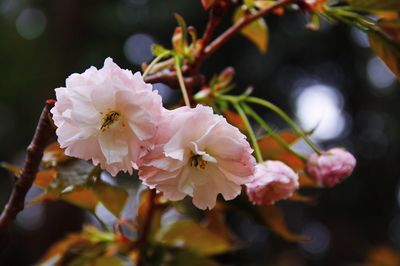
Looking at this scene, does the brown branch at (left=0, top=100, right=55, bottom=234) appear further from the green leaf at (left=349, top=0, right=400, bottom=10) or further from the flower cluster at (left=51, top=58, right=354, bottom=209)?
the green leaf at (left=349, top=0, right=400, bottom=10)

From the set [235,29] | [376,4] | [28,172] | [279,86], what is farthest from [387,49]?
[279,86]

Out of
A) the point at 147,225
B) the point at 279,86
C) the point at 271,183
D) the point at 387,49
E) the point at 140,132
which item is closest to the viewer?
the point at 140,132

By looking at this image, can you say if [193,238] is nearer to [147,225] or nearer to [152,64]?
[147,225]

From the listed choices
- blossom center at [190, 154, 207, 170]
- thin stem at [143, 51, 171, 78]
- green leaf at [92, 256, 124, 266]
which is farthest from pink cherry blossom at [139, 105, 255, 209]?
green leaf at [92, 256, 124, 266]

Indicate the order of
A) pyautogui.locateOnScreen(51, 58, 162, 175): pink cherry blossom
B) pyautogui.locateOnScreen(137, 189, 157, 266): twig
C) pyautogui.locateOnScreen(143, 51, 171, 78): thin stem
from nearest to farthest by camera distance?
pyautogui.locateOnScreen(51, 58, 162, 175): pink cherry blossom, pyautogui.locateOnScreen(143, 51, 171, 78): thin stem, pyautogui.locateOnScreen(137, 189, 157, 266): twig

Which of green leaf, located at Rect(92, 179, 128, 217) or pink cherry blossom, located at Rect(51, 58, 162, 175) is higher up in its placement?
pink cherry blossom, located at Rect(51, 58, 162, 175)

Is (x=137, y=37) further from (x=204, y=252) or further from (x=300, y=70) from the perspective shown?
(x=204, y=252)

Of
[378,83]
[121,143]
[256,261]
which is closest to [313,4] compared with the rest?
[121,143]
